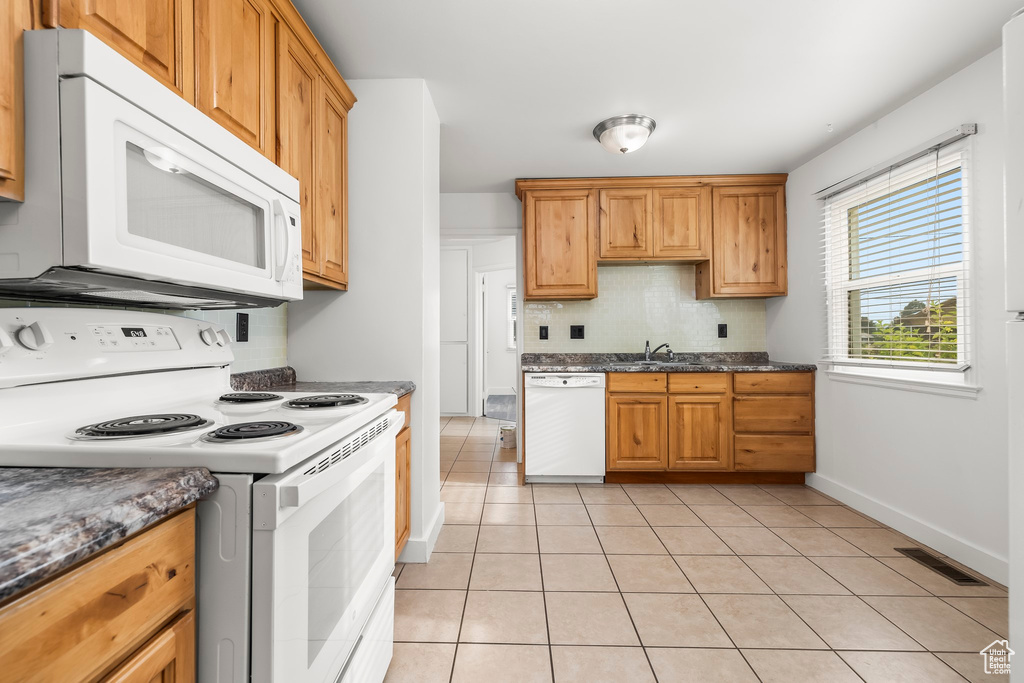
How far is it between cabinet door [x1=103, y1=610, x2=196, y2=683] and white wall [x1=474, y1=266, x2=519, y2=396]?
630 centimetres

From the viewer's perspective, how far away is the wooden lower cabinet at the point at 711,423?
3447 mm

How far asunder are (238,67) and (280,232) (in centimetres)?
49

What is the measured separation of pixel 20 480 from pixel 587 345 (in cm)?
363

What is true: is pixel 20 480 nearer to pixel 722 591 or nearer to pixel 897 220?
pixel 722 591

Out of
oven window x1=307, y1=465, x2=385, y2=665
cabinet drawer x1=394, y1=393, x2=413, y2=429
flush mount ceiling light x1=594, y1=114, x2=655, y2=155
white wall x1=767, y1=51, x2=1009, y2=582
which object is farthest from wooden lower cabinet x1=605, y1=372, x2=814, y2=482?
oven window x1=307, y1=465, x2=385, y2=665

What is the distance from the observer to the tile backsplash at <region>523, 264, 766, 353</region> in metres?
4.04

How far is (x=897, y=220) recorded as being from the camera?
2725mm

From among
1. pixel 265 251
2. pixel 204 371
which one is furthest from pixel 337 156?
pixel 204 371

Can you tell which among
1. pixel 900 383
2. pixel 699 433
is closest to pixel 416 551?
pixel 699 433

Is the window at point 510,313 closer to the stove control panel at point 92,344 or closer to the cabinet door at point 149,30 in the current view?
the stove control panel at point 92,344

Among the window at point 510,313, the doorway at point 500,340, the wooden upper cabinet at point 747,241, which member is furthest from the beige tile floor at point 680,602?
the window at point 510,313

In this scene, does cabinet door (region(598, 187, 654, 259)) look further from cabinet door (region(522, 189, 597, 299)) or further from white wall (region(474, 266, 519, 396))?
white wall (region(474, 266, 519, 396))

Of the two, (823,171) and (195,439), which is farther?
(823,171)

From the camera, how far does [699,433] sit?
11.4 feet
